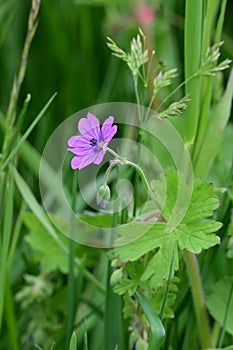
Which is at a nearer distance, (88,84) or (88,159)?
(88,159)

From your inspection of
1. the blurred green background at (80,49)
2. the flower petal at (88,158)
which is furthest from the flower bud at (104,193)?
the blurred green background at (80,49)

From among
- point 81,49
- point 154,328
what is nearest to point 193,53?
point 154,328

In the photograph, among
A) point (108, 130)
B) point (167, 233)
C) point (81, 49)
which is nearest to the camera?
point (108, 130)

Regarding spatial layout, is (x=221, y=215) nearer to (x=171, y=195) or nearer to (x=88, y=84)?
(x=171, y=195)

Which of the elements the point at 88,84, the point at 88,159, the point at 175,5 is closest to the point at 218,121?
the point at 88,159

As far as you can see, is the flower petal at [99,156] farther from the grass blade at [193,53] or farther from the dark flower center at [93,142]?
the grass blade at [193,53]

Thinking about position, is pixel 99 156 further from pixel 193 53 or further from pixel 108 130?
pixel 193 53
